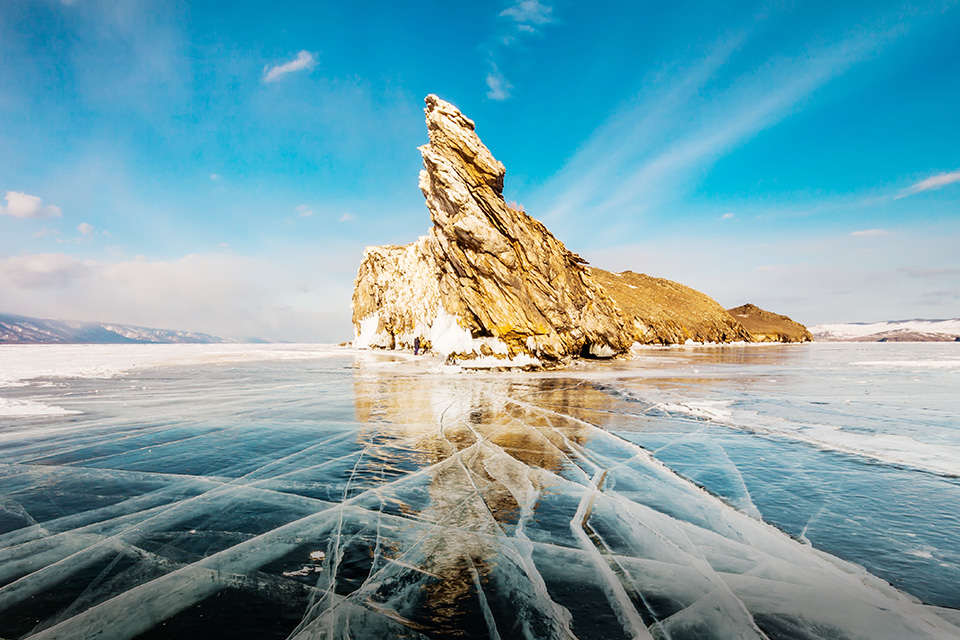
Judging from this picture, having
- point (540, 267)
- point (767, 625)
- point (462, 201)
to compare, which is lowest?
point (767, 625)

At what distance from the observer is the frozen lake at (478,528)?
3.55 meters

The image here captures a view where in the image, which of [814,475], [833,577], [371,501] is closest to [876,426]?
[814,475]

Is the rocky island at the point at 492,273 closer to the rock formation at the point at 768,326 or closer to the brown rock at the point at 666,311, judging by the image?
the brown rock at the point at 666,311

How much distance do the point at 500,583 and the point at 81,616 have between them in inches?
Result: 149

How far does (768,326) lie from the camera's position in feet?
464

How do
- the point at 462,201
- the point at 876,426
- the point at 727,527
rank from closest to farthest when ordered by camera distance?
the point at 727,527
the point at 876,426
the point at 462,201

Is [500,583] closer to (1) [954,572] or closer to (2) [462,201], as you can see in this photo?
(1) [954,572]

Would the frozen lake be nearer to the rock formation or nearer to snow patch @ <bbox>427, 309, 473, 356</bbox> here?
snow patch @ <bbox>427, 309, 473, 356</bbox>

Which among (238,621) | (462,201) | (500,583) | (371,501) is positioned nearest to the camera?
(238,621)

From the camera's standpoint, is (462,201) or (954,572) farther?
(462,201)

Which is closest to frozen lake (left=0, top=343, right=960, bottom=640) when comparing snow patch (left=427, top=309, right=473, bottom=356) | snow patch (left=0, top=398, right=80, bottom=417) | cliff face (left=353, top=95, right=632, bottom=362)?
snow patch (left=0, top=398, right=80, bottom=417)

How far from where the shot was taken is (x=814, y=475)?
23.8ft

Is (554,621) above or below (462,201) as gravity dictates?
below

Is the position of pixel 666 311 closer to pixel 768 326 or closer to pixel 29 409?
pixel 768 326
